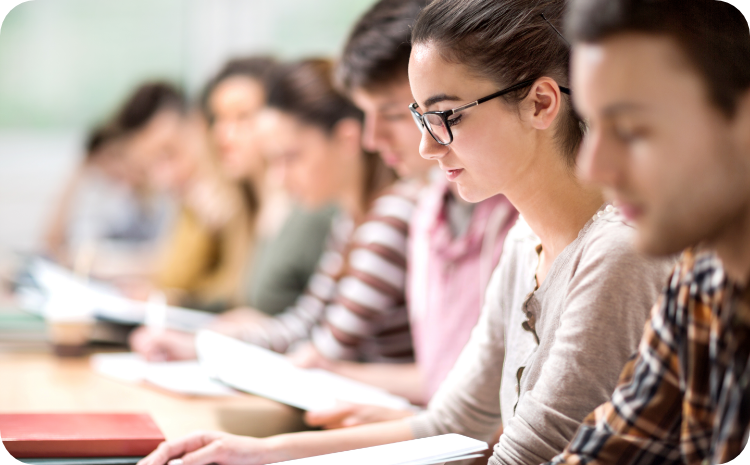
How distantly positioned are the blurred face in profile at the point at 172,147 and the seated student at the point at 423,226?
169 centimetres

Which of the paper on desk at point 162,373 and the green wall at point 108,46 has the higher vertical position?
the green wall at point 108,46

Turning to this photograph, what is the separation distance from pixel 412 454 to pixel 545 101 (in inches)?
16.2

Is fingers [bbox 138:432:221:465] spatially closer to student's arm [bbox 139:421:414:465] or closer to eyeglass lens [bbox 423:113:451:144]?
student's arm [bbox 139:421:414:465]

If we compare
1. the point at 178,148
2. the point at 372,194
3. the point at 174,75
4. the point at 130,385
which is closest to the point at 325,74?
the point at 372,194

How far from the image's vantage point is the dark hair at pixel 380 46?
4.10ft

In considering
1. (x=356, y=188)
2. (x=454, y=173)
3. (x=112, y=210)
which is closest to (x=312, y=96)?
(x=356, y=188)

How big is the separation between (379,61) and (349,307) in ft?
1.81

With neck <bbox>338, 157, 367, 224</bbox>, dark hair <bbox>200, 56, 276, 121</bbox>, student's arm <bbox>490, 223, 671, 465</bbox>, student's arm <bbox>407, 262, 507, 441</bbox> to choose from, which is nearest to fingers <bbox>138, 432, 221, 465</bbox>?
student's arm <bbox>407, 262, 507, 441</bbox>

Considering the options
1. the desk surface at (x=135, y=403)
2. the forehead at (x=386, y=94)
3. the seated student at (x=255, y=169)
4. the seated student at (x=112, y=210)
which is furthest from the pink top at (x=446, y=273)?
the seated student at (x=112, y=210)

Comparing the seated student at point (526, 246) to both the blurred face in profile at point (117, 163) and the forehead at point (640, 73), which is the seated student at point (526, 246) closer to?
the forehead at point (640, 73)

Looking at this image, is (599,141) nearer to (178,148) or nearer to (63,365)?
(63,365)

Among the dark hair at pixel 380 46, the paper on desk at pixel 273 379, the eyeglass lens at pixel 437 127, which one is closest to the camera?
the eyeglass lens at pixel 437 127

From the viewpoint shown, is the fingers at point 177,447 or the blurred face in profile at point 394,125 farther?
the blurred face in profile at point 394,125

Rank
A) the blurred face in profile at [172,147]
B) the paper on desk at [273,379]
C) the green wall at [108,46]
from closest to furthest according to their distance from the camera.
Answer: the paper on desk at [273,379] < the blurred face in profile at [172,147] < the green wall at [108,46]
